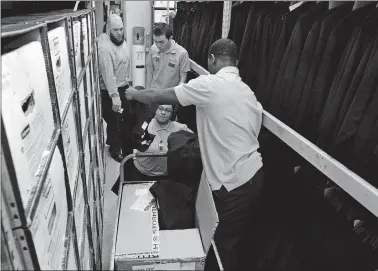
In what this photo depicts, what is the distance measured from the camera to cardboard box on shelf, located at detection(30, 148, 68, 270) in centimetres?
90

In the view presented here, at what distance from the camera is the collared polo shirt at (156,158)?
3.31 metres

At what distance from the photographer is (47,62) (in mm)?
1201

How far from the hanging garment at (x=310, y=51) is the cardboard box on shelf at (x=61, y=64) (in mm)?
1203

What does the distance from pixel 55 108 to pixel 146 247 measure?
1.18 m

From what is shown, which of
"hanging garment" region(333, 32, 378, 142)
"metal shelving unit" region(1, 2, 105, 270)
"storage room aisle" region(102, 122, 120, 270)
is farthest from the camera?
"storage room aisle" region(102, 122, 120, 270)

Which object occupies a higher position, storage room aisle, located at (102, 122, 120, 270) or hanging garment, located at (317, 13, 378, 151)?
hanging garment, located at (317, 13, 378, 151)

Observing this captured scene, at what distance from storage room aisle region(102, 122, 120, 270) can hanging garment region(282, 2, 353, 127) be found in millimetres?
1895

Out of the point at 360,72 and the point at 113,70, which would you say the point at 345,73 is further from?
the point at 113,70

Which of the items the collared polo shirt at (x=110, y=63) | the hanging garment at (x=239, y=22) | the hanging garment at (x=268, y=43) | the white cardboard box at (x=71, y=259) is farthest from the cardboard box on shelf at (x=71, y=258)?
the collared polo shirt at (x=110, y=63)

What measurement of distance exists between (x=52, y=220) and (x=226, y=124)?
4.79ft

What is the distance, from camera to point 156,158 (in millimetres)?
3330

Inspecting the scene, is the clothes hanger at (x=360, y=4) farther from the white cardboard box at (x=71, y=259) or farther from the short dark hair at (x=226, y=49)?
the white cardboard box at (x=71, y=259)

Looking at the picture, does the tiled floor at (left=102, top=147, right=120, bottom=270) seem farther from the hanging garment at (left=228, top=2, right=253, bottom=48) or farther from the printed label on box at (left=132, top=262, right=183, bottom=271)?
the hanging garment at (left=228, top=2, right=253, bottom=48)

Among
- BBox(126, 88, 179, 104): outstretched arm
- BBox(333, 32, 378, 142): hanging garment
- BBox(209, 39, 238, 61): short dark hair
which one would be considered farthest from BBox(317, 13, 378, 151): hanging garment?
BBox(126, 88, 179, 104): outstretched arm
